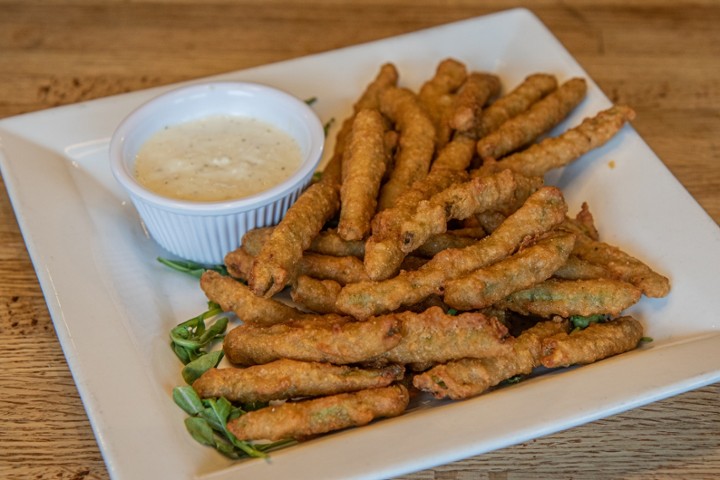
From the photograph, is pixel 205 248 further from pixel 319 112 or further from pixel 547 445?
pixel 547 445

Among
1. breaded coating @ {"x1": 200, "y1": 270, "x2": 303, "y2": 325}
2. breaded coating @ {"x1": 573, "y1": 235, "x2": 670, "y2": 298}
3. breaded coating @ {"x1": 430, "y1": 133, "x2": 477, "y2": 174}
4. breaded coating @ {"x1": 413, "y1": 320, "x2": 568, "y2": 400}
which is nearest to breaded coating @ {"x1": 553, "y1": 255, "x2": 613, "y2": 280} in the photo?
breaded coating @ {"x1": 573, "y1": 235, "x2": 670, "y2": 298}

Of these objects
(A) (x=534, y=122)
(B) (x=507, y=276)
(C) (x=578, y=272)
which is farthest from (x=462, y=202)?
(A) (x=534, y=122)

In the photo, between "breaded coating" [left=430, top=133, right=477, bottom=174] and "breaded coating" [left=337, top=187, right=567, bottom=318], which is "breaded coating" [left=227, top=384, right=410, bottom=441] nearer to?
"breaded coating" [left=337, top=187, right=567, bottom=318]

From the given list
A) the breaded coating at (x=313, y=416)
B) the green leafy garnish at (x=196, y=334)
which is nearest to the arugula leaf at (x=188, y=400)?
the breaded coating at (x=313, y=416)

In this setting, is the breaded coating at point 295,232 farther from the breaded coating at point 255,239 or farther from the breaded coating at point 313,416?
the breaded coating at point 313,416

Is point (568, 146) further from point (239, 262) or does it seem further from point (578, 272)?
point (239, 262)
